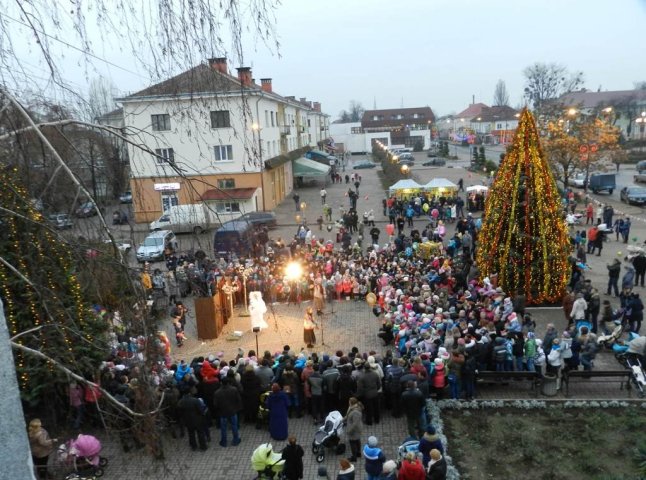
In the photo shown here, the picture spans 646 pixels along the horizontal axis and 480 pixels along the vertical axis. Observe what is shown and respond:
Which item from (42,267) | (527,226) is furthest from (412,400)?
(527,226)

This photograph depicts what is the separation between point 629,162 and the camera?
5819 centimetres

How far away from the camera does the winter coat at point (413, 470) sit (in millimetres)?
7070

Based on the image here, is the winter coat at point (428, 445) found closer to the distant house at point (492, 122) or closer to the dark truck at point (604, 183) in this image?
the dark truck at point (604, 183)

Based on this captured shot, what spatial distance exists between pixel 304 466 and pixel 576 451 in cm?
466

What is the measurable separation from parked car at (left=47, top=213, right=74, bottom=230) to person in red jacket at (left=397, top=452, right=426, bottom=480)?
5.63m

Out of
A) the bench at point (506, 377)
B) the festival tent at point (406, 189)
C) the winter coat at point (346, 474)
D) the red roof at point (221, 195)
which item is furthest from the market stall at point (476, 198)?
Result: the red roof at point (221, 195)

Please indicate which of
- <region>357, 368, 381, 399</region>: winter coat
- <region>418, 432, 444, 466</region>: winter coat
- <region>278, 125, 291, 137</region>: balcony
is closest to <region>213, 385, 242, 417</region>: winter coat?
<region>357, 368, 381, 399</region>: winter coat

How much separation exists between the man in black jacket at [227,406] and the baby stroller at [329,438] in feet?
5.05

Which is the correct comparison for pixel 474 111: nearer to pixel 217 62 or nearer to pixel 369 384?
pixel 369 384

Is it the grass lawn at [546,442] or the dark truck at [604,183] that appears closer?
the grass lawn at [546,442]

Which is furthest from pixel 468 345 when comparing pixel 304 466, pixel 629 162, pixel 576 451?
pixel 629 162

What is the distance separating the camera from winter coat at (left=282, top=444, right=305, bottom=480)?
7.80 m

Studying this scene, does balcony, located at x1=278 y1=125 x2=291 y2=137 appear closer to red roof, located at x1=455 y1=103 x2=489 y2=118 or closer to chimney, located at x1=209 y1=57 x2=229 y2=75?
chimney, located at x1=209 y1=57 x2=229 y2=75

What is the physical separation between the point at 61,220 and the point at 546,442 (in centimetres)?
Result: 889
